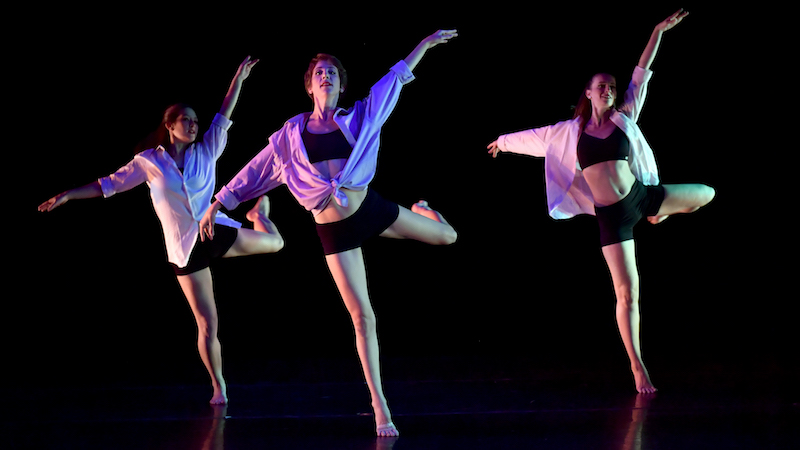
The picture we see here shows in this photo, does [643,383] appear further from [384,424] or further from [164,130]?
[164,130]

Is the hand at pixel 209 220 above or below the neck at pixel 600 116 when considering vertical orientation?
below

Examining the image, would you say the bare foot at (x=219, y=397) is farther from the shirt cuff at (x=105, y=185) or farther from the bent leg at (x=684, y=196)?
the bent leg at (x=684, y=196)

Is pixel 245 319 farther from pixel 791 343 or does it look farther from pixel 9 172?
pixel 791 343

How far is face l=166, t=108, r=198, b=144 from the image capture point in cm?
396

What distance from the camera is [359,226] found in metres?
3.20

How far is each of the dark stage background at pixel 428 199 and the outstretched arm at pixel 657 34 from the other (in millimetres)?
1390

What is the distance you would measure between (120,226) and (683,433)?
4.23 meters

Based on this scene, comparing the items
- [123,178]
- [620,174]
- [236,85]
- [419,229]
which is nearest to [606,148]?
[620,174]

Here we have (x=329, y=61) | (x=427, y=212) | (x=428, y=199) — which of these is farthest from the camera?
(x=428, y=199)

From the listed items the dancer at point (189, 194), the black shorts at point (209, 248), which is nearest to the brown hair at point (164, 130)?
the dancer at point (189, 194)

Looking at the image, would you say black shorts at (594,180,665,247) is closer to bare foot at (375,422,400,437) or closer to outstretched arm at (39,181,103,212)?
bare foot at (375,422,400,437)

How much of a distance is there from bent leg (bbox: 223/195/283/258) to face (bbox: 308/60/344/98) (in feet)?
3.71

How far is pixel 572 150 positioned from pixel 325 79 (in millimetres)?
1505

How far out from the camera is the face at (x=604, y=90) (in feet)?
12.9
